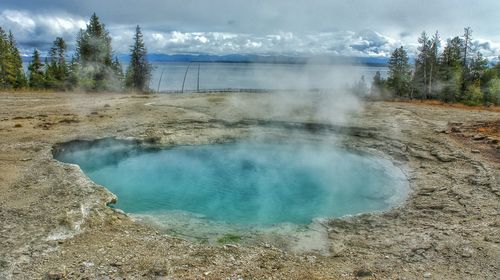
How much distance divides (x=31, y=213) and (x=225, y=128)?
383 inches

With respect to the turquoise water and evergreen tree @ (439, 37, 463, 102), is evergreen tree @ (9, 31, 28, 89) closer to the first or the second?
the turquoise water

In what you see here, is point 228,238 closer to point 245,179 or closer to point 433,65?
point 245,179

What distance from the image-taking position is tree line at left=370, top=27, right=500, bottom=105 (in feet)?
91.3

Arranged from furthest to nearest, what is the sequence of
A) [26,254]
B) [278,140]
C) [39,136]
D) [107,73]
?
[107,73] → [278,140] → [39,136] → [26,254]

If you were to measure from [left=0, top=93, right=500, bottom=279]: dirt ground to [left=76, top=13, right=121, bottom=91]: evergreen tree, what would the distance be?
1954cm

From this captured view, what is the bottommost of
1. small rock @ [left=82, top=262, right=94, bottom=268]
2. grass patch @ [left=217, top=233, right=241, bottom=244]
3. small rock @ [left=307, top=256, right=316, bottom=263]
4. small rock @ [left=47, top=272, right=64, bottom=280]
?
grass patch @ [left=217, top=233, right=241, bottom=244]

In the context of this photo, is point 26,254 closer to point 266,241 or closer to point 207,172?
point 266,241

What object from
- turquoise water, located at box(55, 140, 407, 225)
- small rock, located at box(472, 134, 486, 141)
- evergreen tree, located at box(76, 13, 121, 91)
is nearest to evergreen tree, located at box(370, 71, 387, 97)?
small rock, located at box(472, 134, 486, 141)

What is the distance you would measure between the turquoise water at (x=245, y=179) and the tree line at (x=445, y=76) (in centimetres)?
1824

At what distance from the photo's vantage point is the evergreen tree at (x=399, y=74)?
33344 mm

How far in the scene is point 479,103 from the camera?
85.8 feet

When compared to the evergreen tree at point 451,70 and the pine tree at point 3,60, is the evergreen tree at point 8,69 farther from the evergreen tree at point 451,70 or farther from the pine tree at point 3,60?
the evergreen tree at point 451,70

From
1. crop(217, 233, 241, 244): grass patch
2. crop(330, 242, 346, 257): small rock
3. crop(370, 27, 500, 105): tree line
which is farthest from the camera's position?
crop(370, 27, 500, 105): tree line

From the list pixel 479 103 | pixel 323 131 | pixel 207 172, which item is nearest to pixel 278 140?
pixel 323 131
